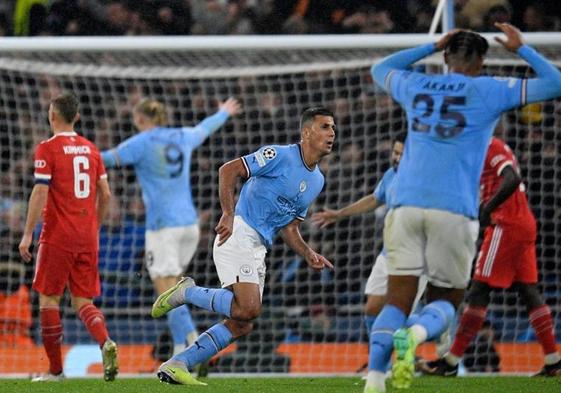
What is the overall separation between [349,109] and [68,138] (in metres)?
4.31

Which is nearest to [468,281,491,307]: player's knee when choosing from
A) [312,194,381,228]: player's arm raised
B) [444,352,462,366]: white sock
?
[444,352,462,366]: white sock

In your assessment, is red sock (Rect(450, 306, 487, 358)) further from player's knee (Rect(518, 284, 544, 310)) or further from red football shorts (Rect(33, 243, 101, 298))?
red football shorts (Rect(33, 243, 101, 298))

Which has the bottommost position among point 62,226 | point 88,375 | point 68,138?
point 88,375

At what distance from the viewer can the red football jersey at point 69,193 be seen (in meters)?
8.60

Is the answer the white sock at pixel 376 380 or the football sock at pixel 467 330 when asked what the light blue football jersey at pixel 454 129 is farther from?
the football sock at pixel 467 330

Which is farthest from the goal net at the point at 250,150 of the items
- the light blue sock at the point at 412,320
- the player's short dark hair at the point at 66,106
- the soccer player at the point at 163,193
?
the light blue sock at the point at 412,320

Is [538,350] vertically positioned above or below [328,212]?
below

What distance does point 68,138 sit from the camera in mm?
8680

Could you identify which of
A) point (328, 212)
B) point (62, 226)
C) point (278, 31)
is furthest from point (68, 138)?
point (278, 31)

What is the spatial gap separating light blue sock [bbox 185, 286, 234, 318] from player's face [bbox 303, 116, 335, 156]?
3.48 ft

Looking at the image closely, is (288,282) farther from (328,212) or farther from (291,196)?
(291,196)

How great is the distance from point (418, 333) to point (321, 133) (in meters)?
1.69

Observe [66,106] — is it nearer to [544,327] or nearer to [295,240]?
[295,240]

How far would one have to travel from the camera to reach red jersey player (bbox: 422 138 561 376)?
9430mm
